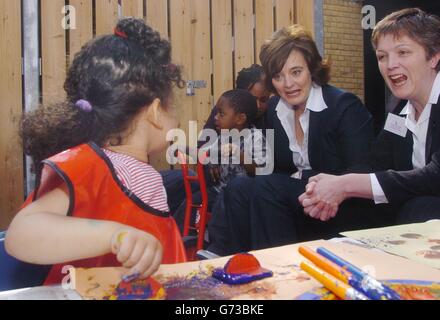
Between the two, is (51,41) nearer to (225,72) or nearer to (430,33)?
(225,72)

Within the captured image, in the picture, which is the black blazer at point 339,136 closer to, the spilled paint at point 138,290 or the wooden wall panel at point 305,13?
the spilled paint at point 138,290

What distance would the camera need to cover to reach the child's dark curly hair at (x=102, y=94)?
1.69 ft

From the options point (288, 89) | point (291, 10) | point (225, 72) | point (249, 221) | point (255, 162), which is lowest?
point (249, 221)

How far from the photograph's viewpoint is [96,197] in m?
0.47

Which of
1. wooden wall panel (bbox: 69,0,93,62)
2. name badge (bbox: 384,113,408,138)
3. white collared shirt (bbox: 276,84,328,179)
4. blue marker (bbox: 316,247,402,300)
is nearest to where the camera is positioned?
blue marker (bbox: 316,247,402,300)

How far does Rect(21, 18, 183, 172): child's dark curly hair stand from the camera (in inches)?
20.3

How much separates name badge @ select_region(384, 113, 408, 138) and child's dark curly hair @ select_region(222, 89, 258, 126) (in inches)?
29.8

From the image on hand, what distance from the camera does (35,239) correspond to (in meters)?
0.40

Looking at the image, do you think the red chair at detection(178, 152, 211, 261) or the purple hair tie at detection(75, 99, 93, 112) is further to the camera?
the red chair at detection(178, 152, 211, 261)

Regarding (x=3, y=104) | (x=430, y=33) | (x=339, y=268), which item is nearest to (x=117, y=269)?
(x=339, y=268)

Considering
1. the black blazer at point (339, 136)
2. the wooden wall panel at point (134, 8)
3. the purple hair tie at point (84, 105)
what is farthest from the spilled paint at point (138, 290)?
the wooden wall panel at point (134, 8)

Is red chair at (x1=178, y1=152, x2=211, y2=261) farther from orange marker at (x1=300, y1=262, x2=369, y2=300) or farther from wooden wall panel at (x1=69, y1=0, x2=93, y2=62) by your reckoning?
orange marker at (x1=300, y1=262, x2=369, y2=300)

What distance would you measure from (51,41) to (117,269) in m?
1.44

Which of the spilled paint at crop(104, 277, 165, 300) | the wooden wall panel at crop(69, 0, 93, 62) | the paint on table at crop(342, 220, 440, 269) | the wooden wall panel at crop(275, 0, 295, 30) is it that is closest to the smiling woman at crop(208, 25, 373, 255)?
the paint on table at crop(342, 220, 440, 269)
